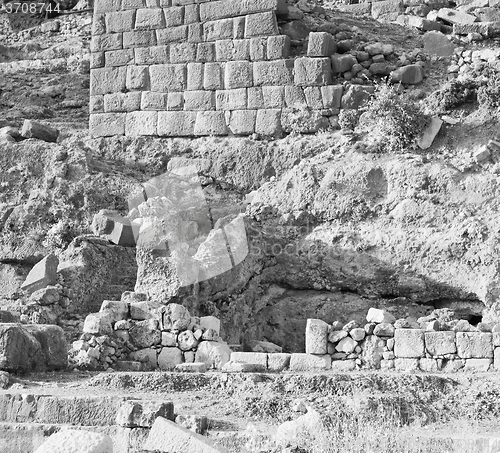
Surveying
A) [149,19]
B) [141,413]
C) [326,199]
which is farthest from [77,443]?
[149,19]

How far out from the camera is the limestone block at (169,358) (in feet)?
46.0

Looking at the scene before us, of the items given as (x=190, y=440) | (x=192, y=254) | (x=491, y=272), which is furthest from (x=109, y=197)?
(x=190, y=440)

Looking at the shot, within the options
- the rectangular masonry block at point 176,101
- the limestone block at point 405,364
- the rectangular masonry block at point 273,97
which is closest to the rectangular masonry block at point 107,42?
the rectangular masonry block at point 176,101

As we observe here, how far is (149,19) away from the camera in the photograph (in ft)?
62.3

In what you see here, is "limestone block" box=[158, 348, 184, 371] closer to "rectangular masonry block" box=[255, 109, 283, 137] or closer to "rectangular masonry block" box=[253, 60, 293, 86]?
"rectangular masonry block" box=[255, 109, 283, 137]

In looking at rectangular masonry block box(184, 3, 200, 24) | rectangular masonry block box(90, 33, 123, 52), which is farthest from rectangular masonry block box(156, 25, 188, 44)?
rectangular masonry block box(90, 33, 123, 52)

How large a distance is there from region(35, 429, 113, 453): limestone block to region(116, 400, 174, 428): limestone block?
1268mm

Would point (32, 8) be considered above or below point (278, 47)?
above

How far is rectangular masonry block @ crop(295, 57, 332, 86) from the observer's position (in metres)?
17.7

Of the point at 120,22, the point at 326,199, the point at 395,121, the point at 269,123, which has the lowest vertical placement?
the point at 326,199

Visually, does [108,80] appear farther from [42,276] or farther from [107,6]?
[42,276]

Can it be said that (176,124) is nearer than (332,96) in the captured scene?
No

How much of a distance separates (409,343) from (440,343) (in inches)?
14.0

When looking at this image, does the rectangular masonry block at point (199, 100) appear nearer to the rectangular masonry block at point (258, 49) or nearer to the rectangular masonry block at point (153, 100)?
the rectangular masonry block at point (153, 100)
